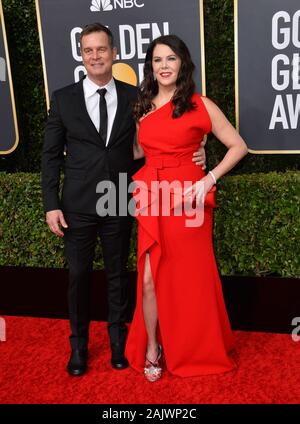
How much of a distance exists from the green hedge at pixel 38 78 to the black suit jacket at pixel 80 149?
3.26 feet

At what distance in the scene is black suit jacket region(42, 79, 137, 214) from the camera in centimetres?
276

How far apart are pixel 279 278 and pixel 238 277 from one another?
Result: 0.28m

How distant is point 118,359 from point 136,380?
7.8 inches

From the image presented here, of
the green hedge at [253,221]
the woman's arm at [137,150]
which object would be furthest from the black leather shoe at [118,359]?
the woman's arm at [137,150]

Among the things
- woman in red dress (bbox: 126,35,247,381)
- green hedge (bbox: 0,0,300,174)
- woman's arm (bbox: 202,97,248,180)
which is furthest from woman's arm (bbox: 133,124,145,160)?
green hedge (bbox: 0,0,300,174)

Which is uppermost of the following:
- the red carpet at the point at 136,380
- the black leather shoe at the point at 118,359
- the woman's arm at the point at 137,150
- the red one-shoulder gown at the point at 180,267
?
the woman's arm at the point at 137,150

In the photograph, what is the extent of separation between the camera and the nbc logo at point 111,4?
3.44 metres

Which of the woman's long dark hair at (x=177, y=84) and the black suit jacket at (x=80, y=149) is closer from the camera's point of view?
the woman's long dark hair at (x=177, y=84)

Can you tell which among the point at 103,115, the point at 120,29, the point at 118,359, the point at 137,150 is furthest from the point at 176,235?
the point at 120,29

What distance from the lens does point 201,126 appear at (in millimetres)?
2699

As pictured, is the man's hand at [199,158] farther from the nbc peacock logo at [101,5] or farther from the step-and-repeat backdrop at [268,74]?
the nbc peacock logo at [101,5]
